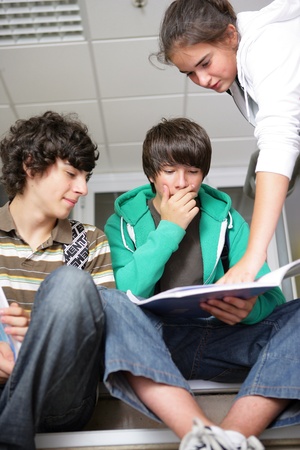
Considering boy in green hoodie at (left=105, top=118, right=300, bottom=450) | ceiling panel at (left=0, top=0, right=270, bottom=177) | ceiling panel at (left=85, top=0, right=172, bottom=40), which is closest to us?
boy in green hoodie at (left=105, top=118, right=300, bottom=450)

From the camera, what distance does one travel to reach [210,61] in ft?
4.35

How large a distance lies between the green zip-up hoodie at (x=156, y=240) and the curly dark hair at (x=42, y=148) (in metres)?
0.18

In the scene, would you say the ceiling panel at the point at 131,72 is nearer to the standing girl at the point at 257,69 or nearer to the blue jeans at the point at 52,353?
the standing girl at the point at 257,69

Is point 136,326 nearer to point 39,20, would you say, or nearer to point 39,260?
point 39,260

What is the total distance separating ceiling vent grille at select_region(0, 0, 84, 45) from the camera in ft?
8.83

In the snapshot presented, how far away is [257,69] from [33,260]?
0.71m

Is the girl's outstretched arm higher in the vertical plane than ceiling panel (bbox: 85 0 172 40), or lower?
higher

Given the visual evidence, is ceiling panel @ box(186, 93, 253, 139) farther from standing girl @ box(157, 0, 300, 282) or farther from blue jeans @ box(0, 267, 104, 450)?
blue jeans @ box(0, 267, 104, 450)

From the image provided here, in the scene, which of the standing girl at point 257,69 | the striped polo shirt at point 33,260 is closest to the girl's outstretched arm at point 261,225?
the standing girl at point 257,69

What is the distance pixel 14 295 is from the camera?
1247 mm

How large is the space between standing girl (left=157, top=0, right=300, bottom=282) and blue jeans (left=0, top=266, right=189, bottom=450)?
21 centimetres

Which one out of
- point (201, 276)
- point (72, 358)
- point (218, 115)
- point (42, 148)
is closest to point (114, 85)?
point (218, 115)

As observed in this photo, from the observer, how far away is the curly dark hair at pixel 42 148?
1397mm

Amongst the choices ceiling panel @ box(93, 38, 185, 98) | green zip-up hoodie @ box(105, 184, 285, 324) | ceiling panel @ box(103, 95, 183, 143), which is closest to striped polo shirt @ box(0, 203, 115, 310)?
green zip-up hoodie @ box(105, 184, 285, 324)
